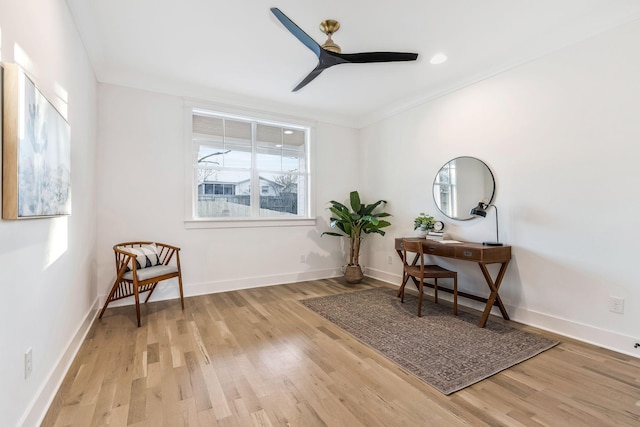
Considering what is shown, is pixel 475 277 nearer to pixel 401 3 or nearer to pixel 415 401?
pixel 415 401

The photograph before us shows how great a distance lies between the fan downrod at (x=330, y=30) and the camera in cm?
238

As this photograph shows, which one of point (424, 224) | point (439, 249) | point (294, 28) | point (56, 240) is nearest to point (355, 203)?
point (424, 224)

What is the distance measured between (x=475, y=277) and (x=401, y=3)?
110 inches

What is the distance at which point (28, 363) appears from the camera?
1.40m

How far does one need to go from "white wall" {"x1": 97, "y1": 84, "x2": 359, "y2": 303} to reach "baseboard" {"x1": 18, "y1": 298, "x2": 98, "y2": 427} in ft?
3.63

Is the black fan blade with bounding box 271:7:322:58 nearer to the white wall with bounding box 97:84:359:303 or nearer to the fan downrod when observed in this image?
the fan downrod

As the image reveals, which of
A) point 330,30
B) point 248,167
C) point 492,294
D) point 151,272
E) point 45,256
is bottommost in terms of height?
point 492,294

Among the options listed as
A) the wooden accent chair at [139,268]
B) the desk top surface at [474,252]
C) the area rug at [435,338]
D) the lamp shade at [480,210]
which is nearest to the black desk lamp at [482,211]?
the lamp shade at [480,210]

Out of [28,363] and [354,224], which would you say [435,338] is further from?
[28,363]

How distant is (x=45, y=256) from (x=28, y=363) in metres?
0.55

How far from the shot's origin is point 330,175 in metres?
4.83

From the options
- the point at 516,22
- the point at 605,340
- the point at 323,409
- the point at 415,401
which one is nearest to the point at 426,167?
the point at 516,22

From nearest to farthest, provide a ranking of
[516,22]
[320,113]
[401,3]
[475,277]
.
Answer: [401,3], [516,22], [475,277], [320,113]

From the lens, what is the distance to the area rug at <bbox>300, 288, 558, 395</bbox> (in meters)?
2.01
